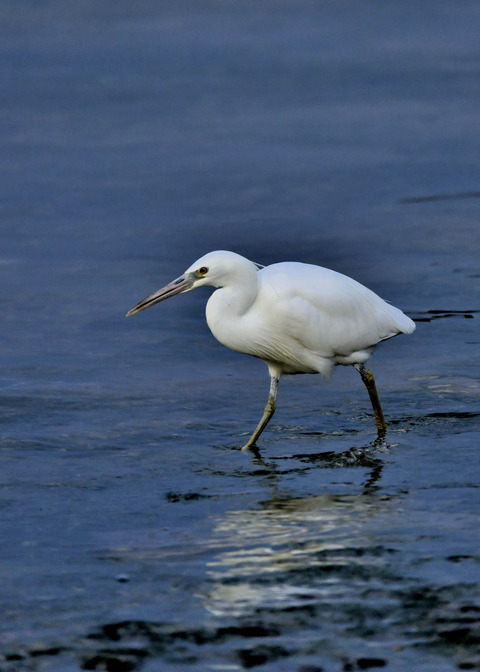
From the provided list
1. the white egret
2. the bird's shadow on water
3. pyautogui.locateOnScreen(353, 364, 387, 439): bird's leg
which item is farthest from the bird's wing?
the bird's shadow on water

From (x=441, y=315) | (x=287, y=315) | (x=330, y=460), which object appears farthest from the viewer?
(x=441, y=315)

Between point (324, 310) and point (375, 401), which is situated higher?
point (324, 310)

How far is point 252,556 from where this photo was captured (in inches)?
206

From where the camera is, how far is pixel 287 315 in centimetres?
791

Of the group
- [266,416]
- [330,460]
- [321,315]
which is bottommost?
[330,460]

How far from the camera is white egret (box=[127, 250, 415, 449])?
764 cm

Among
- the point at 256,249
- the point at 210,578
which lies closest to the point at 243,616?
the point at 210,578

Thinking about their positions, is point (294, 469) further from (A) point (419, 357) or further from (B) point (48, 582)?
(A) point (419, 357)

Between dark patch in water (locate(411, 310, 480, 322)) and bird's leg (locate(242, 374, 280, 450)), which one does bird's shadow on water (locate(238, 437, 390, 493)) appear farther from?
dark patch in water (locate(411, 310, 480, 322))

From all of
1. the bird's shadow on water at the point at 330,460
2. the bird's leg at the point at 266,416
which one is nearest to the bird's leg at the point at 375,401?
the bird's shadow on water at the point at 330,460

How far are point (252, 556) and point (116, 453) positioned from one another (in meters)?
2.30

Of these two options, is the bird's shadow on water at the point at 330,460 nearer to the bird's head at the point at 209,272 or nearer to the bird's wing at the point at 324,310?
the bird's wing at the point at 324,310

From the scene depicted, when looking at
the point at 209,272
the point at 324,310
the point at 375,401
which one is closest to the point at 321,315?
the point at 324,310

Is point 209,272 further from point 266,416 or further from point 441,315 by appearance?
point 441,315
